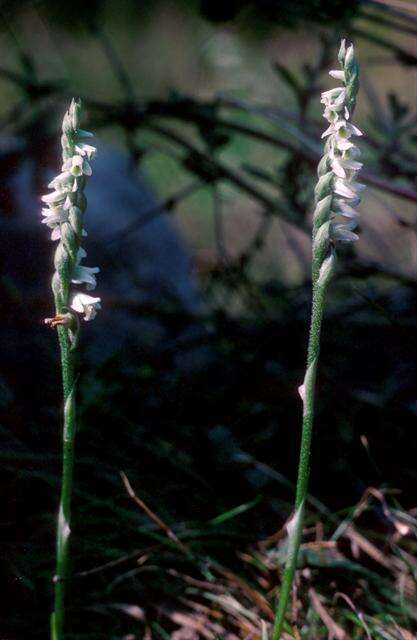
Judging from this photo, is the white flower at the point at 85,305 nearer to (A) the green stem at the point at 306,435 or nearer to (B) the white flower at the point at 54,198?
(B) the white flower at the point at 54,198

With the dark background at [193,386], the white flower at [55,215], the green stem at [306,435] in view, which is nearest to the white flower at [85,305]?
the white flower at [55,215]

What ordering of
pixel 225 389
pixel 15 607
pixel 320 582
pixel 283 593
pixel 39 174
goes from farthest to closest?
1. pixel 39 174
2. pixel 225 389
3. pixel 320 582
4. pixel 15 607
5. pixel 283 593

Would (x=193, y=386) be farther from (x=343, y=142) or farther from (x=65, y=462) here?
(x=343, y=142)

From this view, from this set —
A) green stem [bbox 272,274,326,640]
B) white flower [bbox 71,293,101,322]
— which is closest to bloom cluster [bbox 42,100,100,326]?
white flower [bbox 71,293,101,322]

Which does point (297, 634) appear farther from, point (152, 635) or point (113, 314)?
point (113, 314)

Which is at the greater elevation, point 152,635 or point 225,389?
point 225,389

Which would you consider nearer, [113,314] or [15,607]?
[15,607]

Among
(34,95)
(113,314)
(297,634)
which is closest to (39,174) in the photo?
(34,95)
